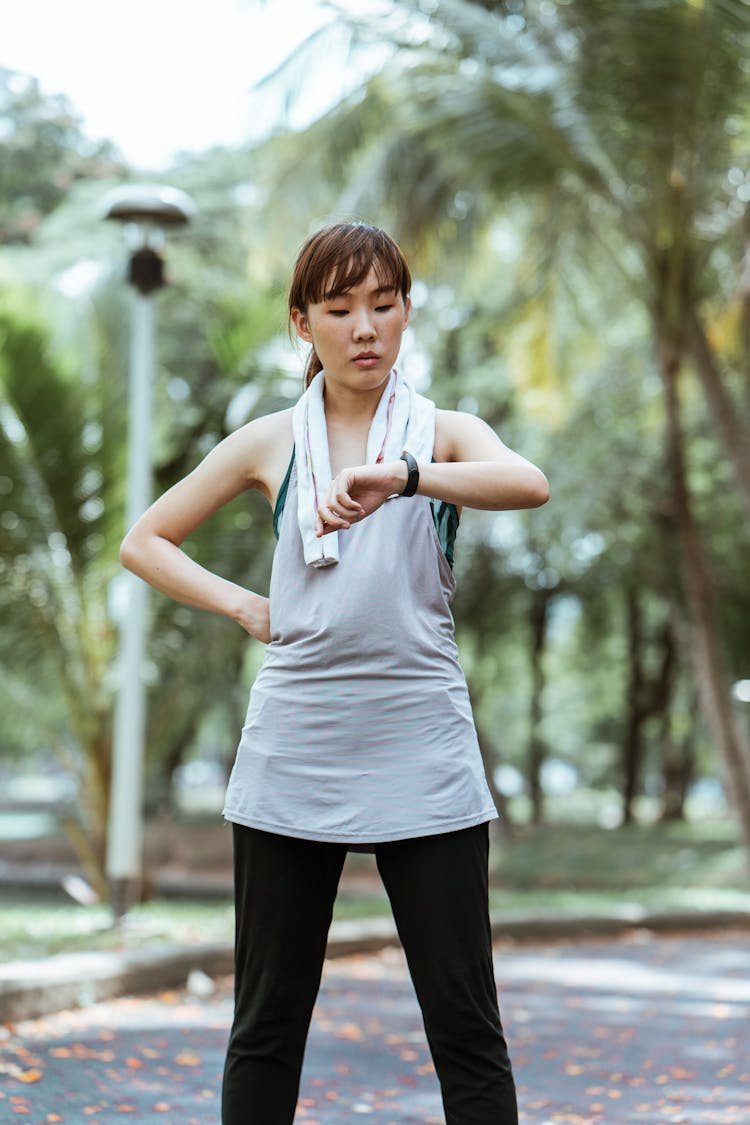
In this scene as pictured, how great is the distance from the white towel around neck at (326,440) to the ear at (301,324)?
8cm

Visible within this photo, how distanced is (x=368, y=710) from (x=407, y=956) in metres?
0.43

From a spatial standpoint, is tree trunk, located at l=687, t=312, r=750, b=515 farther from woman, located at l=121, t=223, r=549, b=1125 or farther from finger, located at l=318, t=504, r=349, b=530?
finger, located at l=318, t=504, r=349, b=530

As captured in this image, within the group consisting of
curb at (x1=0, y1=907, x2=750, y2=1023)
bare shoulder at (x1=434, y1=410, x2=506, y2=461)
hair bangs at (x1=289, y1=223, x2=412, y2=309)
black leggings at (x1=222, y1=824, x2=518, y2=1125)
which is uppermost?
hair bangs at (x1=289, y1=223, x2=412, y2=309)

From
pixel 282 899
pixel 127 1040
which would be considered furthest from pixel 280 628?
pixel 127 1040

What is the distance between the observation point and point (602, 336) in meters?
17.5

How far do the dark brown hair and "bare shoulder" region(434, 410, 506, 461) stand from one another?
0.24 m

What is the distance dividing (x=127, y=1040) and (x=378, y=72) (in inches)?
406

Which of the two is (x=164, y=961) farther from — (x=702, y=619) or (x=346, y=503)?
(x=702, y=619)

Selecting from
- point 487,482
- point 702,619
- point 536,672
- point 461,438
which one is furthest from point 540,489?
point 536,672

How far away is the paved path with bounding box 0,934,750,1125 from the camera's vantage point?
4.24 metres

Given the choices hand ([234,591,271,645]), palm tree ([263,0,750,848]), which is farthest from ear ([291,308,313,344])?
palm tree ([263,0,750,848])

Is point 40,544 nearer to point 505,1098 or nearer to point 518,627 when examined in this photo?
point 505,1098

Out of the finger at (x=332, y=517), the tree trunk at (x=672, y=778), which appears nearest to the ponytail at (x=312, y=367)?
the finger at (x=332, y=517)

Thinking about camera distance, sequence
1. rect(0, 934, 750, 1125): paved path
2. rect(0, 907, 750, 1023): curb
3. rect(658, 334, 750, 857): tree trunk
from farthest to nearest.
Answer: rect(658, 334, 750, 857): tree trunk → rect(0, 907, 750, 1023): curb → rect(0, 934, 750, 1125): paved path
